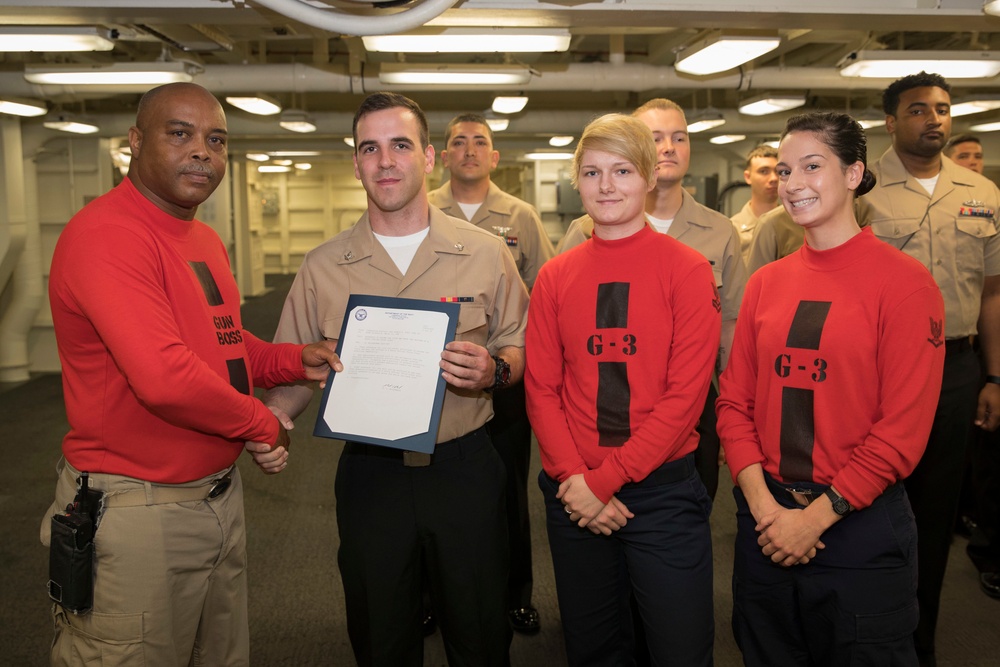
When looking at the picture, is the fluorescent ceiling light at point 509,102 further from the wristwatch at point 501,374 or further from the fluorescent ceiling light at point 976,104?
the wristwatch at point 501,374

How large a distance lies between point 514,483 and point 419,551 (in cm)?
112

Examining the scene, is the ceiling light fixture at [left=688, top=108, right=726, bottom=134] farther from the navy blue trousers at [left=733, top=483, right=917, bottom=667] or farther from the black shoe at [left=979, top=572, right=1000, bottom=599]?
the navy blue trousers at [left=733, top=483, right=917, bottom=667]

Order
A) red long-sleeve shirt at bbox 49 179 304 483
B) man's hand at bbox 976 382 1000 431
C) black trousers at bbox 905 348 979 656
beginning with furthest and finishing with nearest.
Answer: man's hand at bbox 976 382 1000 431 → black trousers at bbox 905 348 979 656 → red long-sleeve shirt at bbox 49 179 304 483

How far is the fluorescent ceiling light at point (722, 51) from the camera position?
12.8 ft

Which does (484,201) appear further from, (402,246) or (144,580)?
(144,580)

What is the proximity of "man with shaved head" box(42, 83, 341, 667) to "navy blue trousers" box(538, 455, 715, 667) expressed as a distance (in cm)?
89

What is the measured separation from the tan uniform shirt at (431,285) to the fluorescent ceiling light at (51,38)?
2568 millimetres

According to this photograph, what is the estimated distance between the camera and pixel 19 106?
20.4 ft

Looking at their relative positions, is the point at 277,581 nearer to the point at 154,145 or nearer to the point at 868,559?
the point at 154,145

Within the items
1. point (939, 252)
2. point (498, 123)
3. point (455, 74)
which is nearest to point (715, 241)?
point (939, 252)

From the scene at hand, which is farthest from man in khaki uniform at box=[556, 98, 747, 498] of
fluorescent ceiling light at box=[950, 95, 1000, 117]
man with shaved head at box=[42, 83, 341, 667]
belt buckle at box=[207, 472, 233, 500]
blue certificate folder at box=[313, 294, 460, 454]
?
fluorescent ceiling light at box=[950, 95, 1000, 117]

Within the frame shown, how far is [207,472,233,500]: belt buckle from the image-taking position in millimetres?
1920

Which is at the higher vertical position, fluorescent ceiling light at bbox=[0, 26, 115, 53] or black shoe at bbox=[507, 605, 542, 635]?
fluorescent ceiling light at bbox=[0, 26, 115, 53]

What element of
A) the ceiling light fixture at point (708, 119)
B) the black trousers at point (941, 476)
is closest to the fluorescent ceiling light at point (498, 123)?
the ceiling light fixture at point (708, 119)
